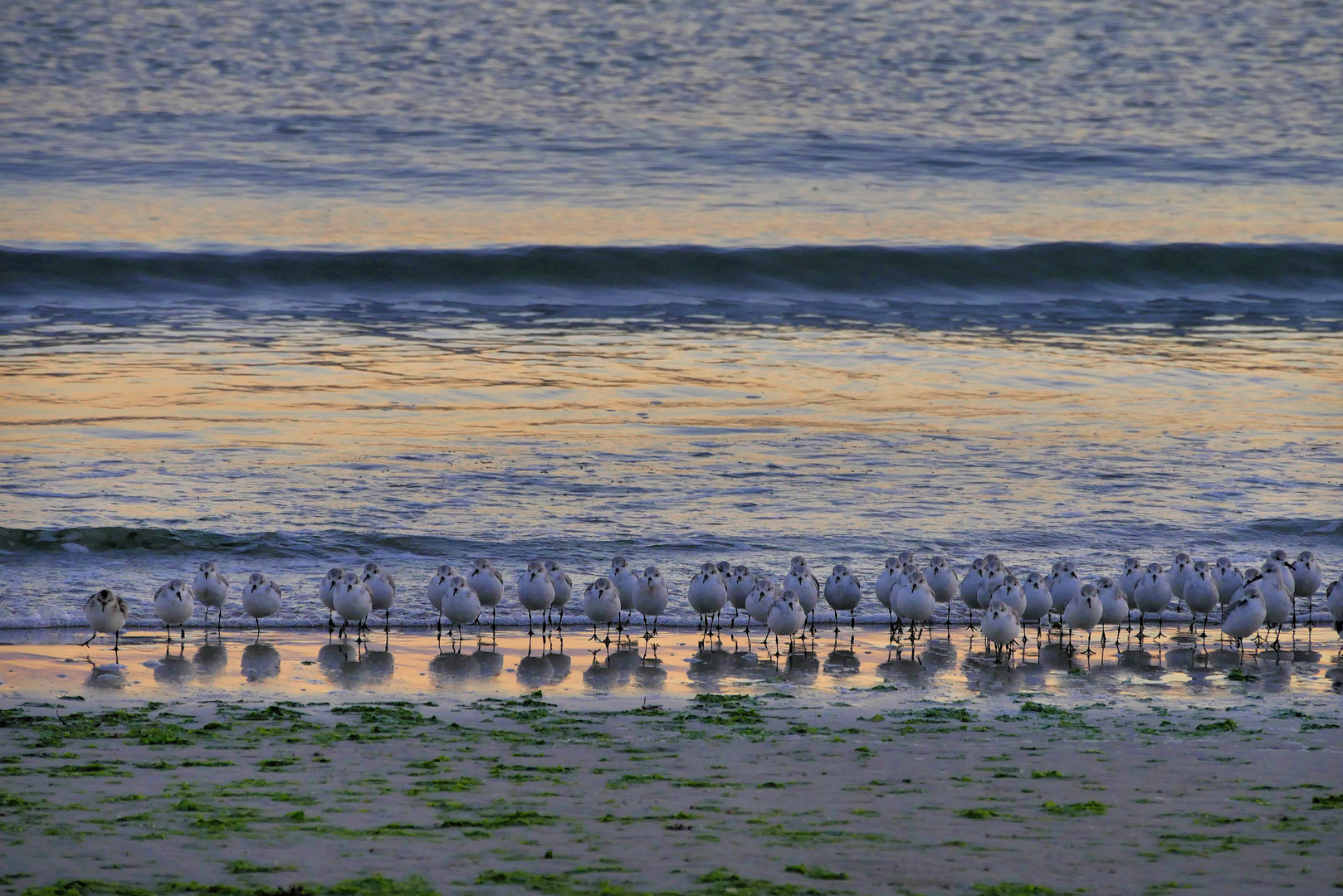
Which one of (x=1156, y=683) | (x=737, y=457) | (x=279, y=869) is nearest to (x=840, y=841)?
(x=279, y=869)

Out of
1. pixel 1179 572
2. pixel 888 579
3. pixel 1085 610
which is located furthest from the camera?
pixel 888 579

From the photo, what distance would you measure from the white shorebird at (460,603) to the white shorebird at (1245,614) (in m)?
4.78

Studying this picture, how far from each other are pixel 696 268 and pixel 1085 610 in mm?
18230

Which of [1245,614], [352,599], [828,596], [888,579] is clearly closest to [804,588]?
[828,596]

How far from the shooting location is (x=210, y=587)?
10344 mm

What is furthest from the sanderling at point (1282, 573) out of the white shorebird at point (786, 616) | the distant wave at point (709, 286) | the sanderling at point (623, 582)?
the distant wave at point (709, 286)

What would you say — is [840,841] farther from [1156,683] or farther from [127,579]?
[127,579]

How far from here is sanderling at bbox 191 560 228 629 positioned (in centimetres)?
1034

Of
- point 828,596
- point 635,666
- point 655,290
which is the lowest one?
point 635,666

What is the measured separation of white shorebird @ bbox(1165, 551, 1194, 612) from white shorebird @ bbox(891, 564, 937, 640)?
1.68 metres

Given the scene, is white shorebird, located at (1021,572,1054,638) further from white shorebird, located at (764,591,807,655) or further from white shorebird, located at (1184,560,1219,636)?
white shorebird, located at (764,591,807,655)

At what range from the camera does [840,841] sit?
246 inches

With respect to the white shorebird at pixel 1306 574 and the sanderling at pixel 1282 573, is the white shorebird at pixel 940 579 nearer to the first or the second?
the sanderling at pixel 1282 573

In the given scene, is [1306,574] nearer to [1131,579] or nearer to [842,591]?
[1131,579]
